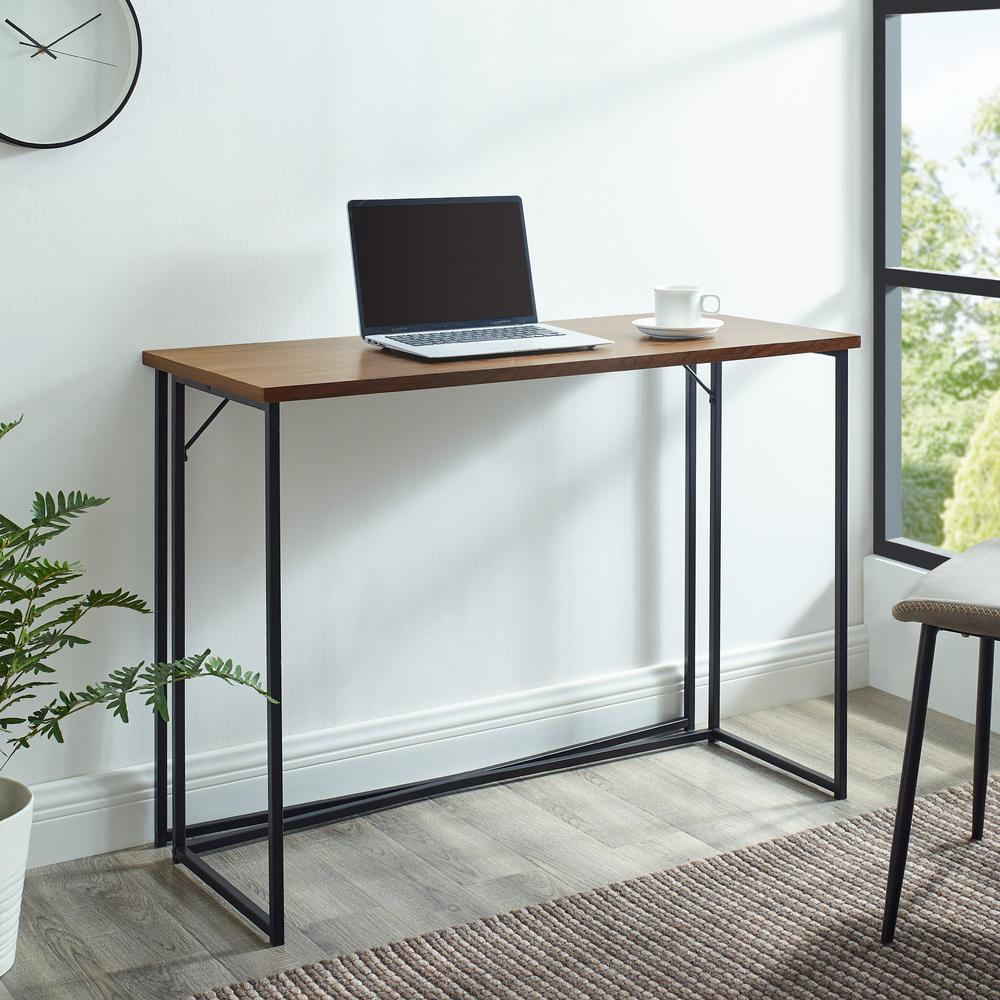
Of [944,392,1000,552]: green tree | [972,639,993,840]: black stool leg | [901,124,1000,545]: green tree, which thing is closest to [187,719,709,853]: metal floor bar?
[972,639,993,840]: black stool leg

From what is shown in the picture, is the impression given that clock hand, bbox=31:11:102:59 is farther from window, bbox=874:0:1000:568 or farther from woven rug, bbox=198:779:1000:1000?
window, bbox=874:0:1000:568

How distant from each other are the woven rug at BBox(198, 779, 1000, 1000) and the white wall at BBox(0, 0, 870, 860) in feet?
2.04

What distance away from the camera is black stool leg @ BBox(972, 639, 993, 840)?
239cm

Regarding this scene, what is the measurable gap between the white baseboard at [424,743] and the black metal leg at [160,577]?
37mm

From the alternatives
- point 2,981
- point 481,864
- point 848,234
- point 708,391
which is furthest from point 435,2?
point 2,981

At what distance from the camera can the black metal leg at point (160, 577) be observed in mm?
2395

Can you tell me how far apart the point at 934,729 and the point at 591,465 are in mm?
941

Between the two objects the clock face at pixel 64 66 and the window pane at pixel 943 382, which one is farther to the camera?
the window pane at pixel 943 382

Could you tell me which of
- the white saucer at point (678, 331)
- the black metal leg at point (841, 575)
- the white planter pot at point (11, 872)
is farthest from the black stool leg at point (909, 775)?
the white planter pot at point (11, 872)

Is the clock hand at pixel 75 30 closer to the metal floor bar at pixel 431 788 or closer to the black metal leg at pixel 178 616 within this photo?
the black metal leg at pixel 178 616

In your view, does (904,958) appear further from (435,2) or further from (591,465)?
(435,2)

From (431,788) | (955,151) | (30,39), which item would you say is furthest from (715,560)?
(955,151)

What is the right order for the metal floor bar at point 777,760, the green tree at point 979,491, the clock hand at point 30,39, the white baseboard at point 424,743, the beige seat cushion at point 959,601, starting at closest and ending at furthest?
1. the beige seat cushion at point 959,601
2. the clock hand at point 30,39
3. the white baseboard at point 424,743
4. the metal floor bar at point 777,760
5. the green tree at point 979,491

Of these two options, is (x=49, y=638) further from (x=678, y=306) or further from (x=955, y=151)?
(x=955, y=151)
